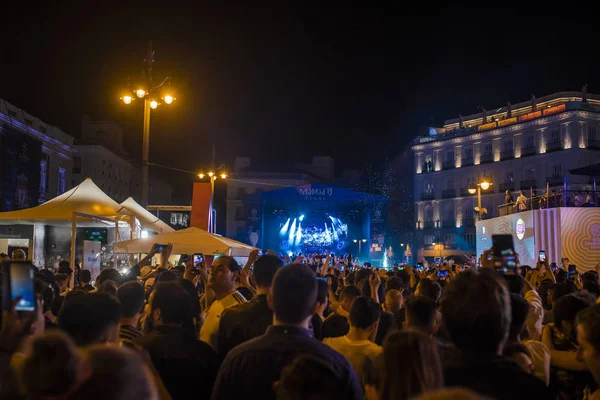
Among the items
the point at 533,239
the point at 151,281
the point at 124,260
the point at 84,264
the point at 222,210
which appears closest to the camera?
the point at 151,281

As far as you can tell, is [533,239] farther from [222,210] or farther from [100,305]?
[222,210]

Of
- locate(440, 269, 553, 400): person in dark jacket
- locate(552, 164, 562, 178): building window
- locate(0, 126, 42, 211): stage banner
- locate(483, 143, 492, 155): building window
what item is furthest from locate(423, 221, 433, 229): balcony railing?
locate(440, 269, 553, 400): person in dark jacket

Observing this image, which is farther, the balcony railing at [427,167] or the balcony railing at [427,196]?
the balcony railing at [427,167]

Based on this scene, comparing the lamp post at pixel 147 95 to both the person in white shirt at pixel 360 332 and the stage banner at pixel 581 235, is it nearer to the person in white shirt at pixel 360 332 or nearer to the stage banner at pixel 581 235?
the person in white shirt at pixel 360 332

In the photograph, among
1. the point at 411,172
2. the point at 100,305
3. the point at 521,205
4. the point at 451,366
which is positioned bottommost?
the point at 451,366

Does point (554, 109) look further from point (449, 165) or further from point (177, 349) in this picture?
point (177, 349)

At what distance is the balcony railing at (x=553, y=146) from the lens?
49656 mm

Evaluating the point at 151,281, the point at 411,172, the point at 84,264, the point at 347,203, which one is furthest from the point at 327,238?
the point at 151,281

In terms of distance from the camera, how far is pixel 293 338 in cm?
A: 345

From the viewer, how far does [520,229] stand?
1009 inches

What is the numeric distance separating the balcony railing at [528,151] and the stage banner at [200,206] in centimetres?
4101

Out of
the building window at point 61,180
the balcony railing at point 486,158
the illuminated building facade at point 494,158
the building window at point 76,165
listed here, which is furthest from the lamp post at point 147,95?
the balcony railing at point 486,158

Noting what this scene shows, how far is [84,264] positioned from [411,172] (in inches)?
2128

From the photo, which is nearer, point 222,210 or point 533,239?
point 533,239
